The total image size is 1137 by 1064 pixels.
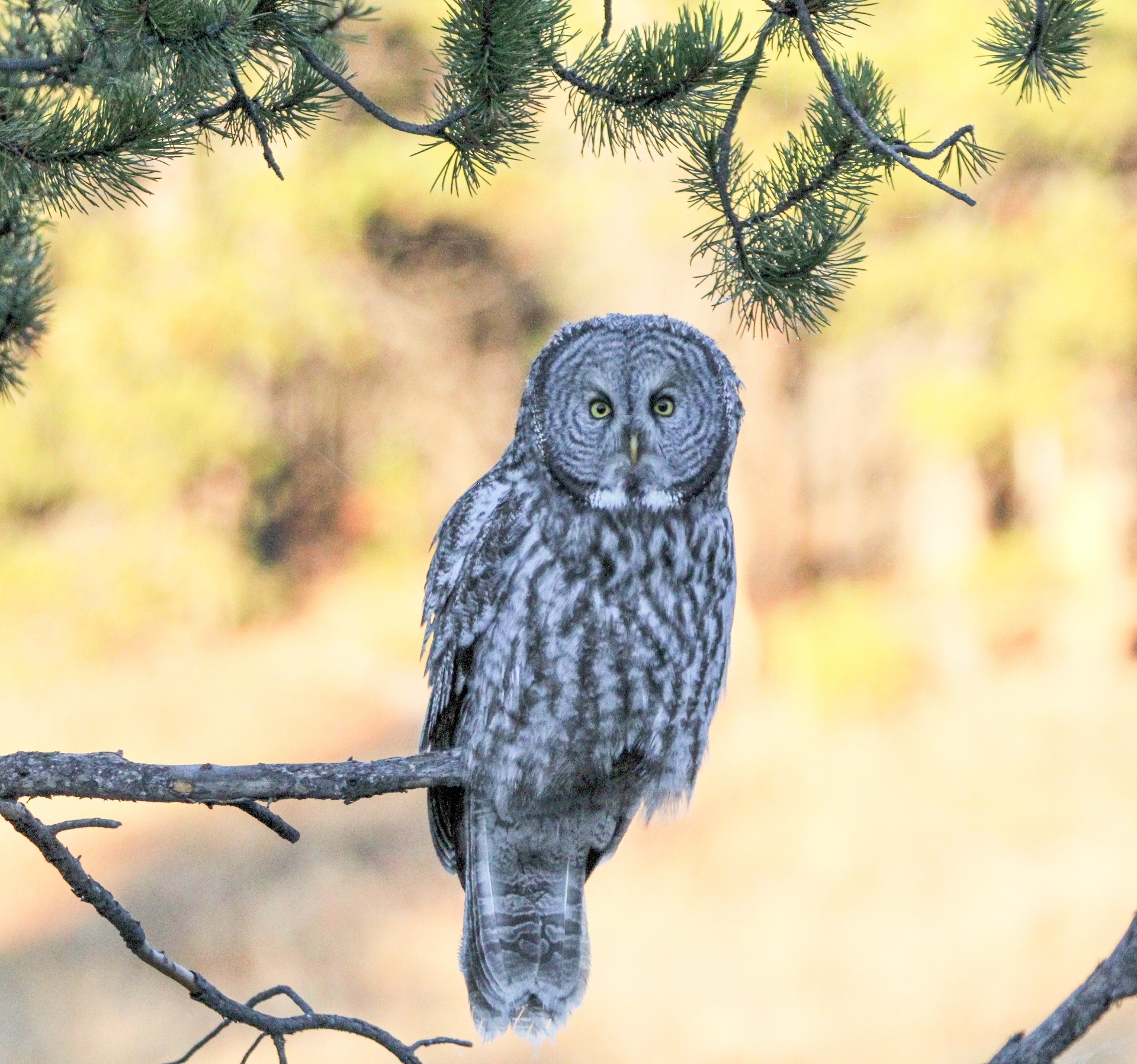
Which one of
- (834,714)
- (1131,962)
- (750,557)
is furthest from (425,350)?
(1131,962)

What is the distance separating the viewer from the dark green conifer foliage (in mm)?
1853

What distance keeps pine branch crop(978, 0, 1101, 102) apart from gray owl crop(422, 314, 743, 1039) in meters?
0.64

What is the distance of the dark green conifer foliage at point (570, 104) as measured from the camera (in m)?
1.85

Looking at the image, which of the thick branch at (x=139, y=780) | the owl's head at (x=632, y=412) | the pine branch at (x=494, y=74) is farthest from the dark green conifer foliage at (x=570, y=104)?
the thick branch at (x=139, y=780)

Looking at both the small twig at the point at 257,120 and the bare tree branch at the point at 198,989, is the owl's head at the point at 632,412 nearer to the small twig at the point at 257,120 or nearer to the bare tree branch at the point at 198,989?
the small twig at the point at 257,120

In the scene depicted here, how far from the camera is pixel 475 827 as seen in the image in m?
2.63

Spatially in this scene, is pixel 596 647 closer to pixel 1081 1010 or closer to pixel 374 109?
pixel 374 109

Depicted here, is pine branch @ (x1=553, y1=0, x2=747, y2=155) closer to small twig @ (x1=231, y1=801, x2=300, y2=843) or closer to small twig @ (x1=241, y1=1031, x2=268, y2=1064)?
small twig @ (x1=231, y1=801, x2=300, y2=843)

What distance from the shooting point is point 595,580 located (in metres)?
2.38

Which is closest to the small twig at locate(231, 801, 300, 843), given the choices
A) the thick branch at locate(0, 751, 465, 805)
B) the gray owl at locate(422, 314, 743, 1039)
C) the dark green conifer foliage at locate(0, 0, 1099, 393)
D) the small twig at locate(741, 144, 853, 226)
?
the thick branch at locate(0, 751, 465, 805)

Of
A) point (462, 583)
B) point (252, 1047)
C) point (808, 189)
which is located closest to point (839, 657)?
point (462, 583)

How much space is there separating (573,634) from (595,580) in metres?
0.10

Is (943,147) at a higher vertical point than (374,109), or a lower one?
lower

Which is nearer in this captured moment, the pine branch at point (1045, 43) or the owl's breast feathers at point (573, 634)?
the pine branch at point (1045, 43)
